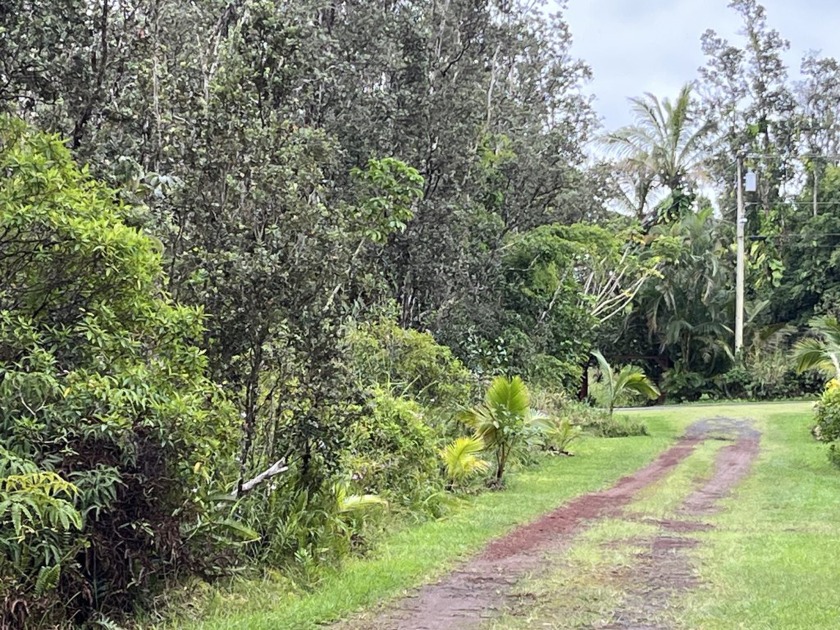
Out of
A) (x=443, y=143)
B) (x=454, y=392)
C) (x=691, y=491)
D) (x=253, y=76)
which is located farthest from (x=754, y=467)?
(x=253, y=76)

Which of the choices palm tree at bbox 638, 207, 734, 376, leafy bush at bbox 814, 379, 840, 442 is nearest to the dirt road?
leafy bush at bbox 814, 379, 840, 442

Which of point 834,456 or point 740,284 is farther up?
point 740,284

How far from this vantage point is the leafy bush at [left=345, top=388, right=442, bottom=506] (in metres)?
9.01

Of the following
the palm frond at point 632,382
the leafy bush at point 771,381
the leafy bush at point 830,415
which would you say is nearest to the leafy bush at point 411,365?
the leafy bush at point 830,415

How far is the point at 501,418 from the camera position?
11.8 m

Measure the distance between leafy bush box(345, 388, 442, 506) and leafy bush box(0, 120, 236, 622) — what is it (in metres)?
3.43

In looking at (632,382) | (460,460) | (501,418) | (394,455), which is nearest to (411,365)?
(501,418)

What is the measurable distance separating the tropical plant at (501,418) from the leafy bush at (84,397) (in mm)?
6743

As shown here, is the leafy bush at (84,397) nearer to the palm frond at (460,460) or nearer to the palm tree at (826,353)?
the palm frond at (460,460)

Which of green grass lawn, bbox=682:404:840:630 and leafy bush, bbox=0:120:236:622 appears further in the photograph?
green grass lawn, bbox=682:404:840:630

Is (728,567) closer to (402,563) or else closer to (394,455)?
(402,563)

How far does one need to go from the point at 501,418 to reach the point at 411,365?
1560 mm

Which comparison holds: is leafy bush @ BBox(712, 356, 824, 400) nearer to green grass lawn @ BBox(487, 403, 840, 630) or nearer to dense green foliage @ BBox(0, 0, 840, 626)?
dense green foliage @ BBox(0, 0, 840, 626)

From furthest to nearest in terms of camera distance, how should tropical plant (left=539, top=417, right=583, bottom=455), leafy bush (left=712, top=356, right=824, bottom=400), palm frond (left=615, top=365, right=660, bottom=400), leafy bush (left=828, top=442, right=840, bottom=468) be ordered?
leafy bush (left=712, top=356, right=824, bottom=400) → palm frond (left=615, top=365, right=660, bottom=400) → tropical plant (left=539, top=417, right=583, bottom=455) → leafy bush (left=828, top=442, right=840, bottom=468)
